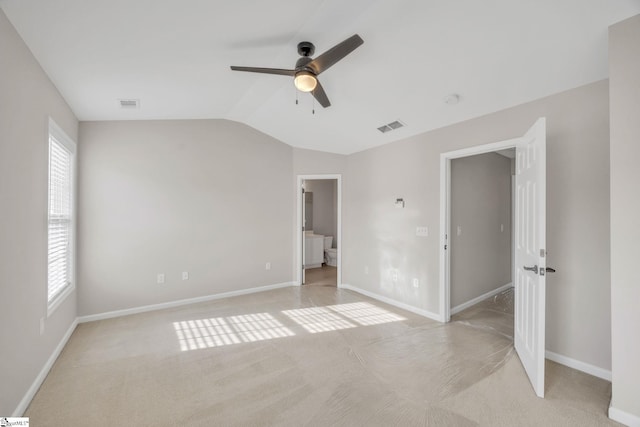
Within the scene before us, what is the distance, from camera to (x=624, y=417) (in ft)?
6.18

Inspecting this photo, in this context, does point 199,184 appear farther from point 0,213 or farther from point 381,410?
point 381,410

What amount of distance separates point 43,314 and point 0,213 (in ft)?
3.92

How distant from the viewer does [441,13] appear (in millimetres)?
2074

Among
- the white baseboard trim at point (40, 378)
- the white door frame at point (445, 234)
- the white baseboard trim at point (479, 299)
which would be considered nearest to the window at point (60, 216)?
the white baseboard trim at point (40, 378)

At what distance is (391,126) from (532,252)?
227 centimetres

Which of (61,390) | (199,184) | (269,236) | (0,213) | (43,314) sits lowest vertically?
(61,390)

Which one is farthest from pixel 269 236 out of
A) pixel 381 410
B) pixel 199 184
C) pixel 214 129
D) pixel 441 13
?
pixel 441 13

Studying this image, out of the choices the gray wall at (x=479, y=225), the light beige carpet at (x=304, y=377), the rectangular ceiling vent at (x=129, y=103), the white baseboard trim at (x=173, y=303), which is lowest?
the light beige carpet at (x=304, y=377)

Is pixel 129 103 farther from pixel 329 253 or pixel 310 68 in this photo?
pixel 329 253

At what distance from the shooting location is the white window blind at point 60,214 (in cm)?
282

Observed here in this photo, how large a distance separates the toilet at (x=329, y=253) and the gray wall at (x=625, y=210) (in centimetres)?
544

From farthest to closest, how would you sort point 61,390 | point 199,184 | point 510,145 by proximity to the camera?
point 199,184 < point 510,145 < point 61,390

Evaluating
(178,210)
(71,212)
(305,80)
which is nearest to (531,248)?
(305,80)

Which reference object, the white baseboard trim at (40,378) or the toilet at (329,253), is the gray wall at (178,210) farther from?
the toilet at (329,253)
